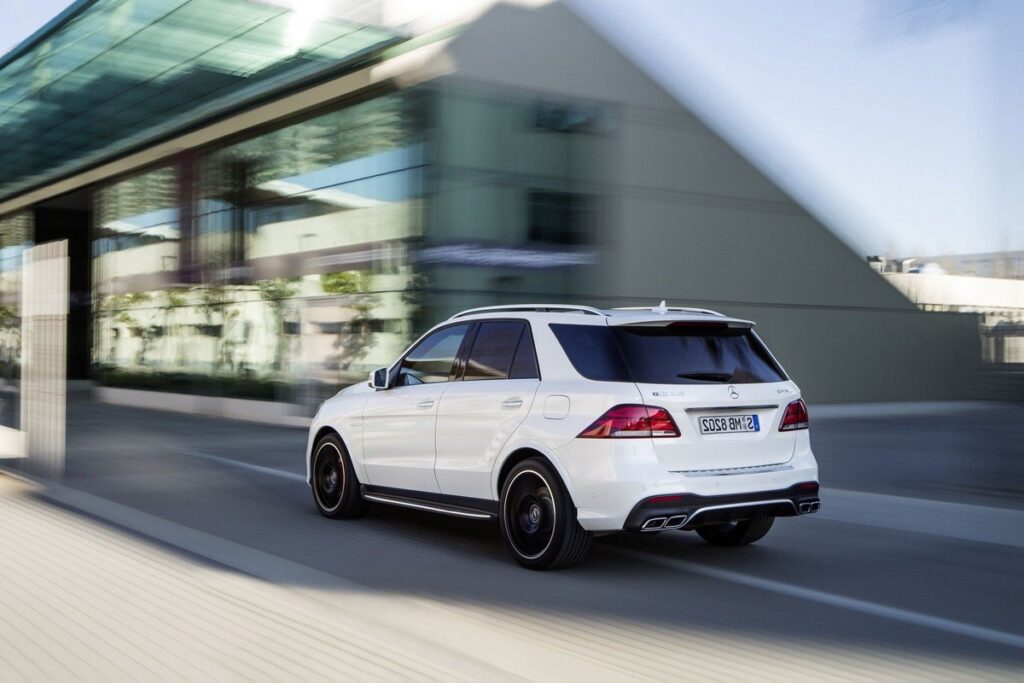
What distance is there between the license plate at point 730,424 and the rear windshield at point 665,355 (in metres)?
0.23

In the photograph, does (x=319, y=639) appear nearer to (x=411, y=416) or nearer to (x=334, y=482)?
(x=411, y=416)

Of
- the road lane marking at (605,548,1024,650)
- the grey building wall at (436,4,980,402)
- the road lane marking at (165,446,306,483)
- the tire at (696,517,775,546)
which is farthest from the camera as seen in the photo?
the grey building wall at (436,4,980,402)

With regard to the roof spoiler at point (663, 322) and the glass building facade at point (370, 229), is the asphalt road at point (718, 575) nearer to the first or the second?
the roof spoiler at point (663, 322)

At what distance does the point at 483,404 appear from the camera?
7.52 meters

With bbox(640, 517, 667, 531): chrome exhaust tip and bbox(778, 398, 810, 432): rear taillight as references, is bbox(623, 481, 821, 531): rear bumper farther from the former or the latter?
bbox(778, 398, 810, 432): rear taillight

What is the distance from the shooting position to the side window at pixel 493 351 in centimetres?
754


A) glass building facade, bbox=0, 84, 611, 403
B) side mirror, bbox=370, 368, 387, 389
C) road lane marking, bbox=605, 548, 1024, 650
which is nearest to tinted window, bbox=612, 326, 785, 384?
road lane marking, bbox=605, 548, 1024, 650

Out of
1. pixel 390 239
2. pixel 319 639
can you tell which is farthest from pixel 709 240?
pixel 319 639

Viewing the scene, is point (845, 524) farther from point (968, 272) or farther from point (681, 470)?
point (968, 272)

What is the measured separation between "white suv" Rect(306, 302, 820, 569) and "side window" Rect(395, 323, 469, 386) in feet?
0.12

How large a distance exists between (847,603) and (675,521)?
1040 millimetres

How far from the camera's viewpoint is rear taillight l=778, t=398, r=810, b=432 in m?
7.14

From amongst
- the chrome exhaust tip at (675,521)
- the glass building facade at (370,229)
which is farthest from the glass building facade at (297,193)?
the chrome exhaust tip at (675,521)

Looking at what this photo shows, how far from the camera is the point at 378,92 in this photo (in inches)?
822
